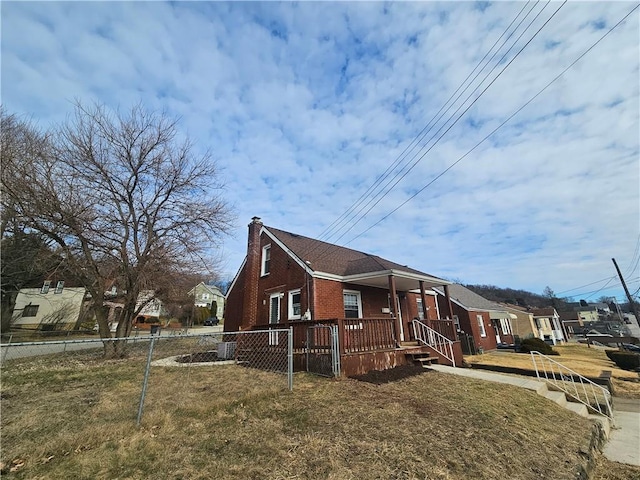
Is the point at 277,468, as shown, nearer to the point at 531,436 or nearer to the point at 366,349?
the point at 531,436

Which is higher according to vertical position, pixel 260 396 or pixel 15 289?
pixel 15 289

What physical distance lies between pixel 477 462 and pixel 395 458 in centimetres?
116

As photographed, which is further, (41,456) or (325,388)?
(325,388)

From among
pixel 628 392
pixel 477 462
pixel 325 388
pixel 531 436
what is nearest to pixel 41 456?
pixel 325 388

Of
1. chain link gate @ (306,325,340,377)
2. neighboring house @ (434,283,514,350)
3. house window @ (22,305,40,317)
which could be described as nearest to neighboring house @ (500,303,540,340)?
neighboring house @ (434,283,514,350)

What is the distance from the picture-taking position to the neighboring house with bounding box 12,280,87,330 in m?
30.7

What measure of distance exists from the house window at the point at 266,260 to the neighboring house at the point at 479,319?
1366 centimetres

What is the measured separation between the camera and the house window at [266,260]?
16250 millimetres

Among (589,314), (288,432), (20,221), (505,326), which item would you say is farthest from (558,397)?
(589,314)

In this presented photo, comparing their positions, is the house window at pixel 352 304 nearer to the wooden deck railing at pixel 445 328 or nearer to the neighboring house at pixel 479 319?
the wooden deck railing at pixel 445 328

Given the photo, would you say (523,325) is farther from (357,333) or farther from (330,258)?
(357,333)

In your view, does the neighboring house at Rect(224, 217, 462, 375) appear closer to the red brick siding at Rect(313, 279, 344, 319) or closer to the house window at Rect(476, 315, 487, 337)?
the red brick siding at Rect(313, 279, 344, 319)

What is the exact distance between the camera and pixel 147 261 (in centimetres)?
1294

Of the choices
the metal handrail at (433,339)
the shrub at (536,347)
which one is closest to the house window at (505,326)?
the shrub at (536,347)
